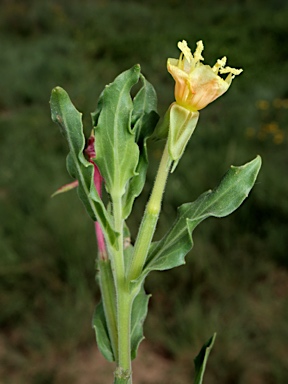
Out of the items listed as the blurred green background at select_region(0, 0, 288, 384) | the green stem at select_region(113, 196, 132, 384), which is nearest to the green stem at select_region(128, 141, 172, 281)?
the green stem at select_region(113, 196, 132, 384)

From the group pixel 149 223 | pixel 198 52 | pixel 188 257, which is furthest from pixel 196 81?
pixel 188 257

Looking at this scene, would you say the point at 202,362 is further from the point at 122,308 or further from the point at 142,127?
the point at 142,127

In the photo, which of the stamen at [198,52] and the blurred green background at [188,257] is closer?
the stamen at [198,52]

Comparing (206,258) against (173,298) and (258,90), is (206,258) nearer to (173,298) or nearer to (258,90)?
(173,298)

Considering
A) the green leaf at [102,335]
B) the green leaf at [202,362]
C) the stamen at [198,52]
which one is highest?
the stamen at [198,52]

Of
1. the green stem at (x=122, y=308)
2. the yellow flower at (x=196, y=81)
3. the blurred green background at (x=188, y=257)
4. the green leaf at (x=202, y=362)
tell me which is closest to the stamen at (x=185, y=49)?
the yellow flower at (x=196, y=81)

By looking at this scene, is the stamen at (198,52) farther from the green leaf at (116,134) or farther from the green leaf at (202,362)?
the green leaf at (202,362)

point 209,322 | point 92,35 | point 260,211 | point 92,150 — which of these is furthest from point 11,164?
point 92,35

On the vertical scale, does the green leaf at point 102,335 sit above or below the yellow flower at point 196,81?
below
